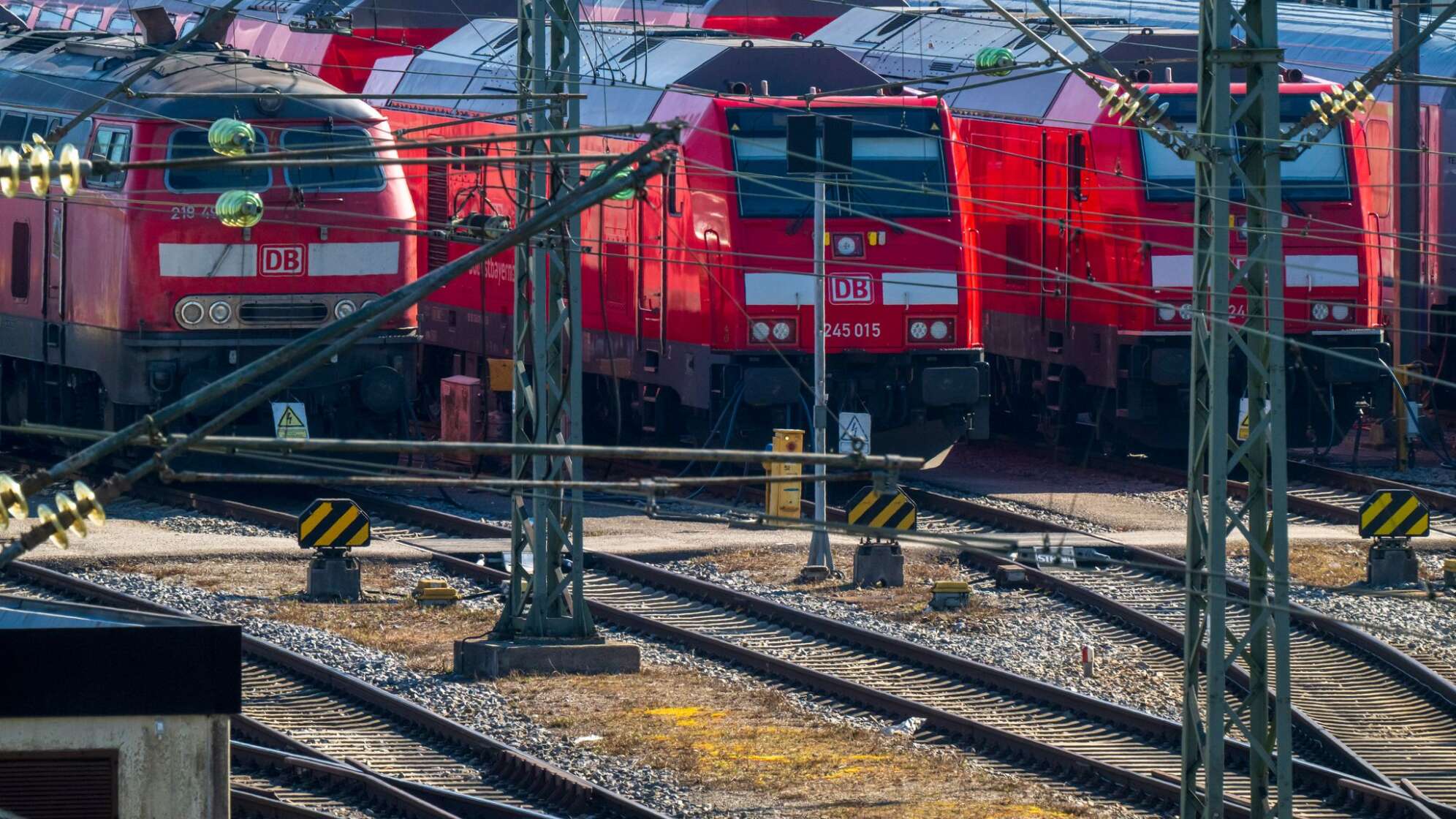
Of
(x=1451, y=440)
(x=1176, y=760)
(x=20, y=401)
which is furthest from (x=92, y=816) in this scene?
(x=1451, y=440)

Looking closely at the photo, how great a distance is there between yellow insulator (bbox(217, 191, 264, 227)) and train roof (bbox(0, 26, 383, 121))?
4.75ft

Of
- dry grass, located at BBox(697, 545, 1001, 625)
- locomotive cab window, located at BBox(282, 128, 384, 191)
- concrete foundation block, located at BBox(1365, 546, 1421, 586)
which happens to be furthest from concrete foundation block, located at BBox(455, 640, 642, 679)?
locomotive cab window, located at BBox(282, 128, 384, 191)

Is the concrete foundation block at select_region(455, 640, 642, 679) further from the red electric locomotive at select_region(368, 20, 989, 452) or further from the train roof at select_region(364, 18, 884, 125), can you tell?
the train roof at select_region(364, 18, 884, 125)

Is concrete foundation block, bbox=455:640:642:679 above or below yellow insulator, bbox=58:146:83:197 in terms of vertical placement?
below

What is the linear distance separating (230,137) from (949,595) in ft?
20.1

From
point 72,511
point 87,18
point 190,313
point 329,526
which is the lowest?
point 329,526

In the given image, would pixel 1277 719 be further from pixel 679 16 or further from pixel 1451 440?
pixel 679 16

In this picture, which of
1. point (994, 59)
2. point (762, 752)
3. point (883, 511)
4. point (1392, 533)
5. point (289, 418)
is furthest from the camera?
point (994, 59)

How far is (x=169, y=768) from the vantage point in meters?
9.30

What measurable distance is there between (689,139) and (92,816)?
1271 centimetres

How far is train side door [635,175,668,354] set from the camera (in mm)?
21688

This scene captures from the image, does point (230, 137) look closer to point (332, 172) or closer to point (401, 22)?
point (332, 172)

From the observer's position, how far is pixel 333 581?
58.3 feet

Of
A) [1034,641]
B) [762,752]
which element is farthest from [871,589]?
[762,752]
